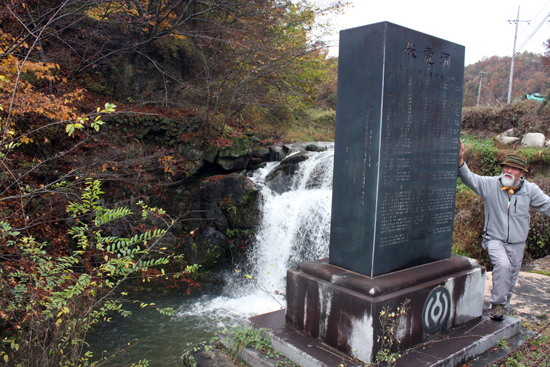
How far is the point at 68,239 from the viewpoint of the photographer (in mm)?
8148

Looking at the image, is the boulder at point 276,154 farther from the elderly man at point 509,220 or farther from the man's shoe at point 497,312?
the man's shoe at point 497,312

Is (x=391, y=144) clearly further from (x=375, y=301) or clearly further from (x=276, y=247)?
(x=276, y=247)

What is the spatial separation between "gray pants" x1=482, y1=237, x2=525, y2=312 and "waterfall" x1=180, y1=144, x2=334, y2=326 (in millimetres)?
4304

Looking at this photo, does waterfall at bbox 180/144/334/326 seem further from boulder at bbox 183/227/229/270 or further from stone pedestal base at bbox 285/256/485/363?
stone pedestal base at bbox 285/256/485/363

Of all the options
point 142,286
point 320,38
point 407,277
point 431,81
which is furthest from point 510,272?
point 320,38

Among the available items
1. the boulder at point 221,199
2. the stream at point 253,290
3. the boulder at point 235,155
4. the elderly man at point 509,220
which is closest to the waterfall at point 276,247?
the stream at point 253,290

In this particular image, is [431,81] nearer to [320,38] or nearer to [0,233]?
[0,233]

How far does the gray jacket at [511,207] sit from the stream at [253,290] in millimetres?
3258

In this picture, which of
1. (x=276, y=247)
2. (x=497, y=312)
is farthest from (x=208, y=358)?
(x=276, y=247)

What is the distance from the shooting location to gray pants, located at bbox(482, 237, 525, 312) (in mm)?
3674

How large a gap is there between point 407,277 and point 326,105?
2396cm

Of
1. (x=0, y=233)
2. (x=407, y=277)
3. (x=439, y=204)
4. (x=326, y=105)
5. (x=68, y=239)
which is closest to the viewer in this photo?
(x=0, y=233)

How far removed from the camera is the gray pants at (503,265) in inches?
145

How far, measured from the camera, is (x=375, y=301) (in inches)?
107
